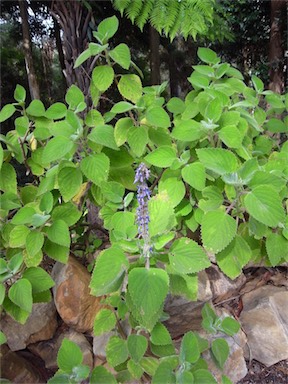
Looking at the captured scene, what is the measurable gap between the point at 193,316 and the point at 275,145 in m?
0.69

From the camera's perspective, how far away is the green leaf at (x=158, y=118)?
2.74 ft

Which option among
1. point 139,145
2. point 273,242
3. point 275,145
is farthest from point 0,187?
point 275,145

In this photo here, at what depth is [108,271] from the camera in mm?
619

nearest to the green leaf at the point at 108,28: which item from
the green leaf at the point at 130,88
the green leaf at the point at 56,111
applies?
the green leaf at the point at 130,88

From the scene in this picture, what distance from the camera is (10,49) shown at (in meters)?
5.48

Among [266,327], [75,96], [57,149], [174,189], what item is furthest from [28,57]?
[266,327]

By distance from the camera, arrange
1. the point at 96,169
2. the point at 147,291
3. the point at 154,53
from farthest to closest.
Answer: the point at 154,53 < the point at 96,169 < the point at 147,291

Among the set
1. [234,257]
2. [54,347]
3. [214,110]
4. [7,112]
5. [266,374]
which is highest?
[7,112]

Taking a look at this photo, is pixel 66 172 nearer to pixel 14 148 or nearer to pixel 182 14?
pixel 14 148

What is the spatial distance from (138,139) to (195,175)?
0.57 ft

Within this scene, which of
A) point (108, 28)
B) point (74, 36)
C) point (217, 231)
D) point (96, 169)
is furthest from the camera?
point (74, 36)

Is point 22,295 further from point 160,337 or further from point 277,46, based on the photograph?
point 277,46

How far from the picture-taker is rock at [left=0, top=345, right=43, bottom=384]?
0.98m

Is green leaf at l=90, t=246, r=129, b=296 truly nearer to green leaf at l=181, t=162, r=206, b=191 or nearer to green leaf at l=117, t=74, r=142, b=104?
green leaf at l=181, t=162, r=206, b=191
